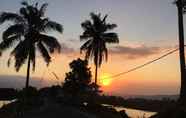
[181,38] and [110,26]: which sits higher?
[110,26]

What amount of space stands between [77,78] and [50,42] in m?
12.1

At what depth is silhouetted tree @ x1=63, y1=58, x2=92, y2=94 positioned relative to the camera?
5512 centimetres

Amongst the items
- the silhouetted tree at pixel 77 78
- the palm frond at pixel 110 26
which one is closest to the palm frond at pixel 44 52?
the silhouetted tree at pixel 77 78

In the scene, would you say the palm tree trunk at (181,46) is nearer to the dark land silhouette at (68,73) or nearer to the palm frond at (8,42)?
the dark land silhouette at (68,73)

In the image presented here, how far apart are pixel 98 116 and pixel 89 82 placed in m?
15.2

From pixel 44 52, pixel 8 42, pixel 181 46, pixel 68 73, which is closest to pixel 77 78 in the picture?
pixel 68 73

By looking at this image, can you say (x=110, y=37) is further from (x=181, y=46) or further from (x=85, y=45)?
(x=181, y=46)

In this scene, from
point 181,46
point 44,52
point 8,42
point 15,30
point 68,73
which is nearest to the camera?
point 181,46

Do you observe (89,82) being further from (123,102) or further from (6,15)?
(123,102)

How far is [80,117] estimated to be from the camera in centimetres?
3644

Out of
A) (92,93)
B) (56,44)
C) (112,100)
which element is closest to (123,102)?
(112,100)

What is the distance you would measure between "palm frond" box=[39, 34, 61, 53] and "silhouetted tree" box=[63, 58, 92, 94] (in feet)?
33.8

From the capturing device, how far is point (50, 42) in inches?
1768

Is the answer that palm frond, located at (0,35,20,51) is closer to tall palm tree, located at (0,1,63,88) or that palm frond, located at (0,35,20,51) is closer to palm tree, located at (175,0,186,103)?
tall palm tree, located at (0,1,63,88)
